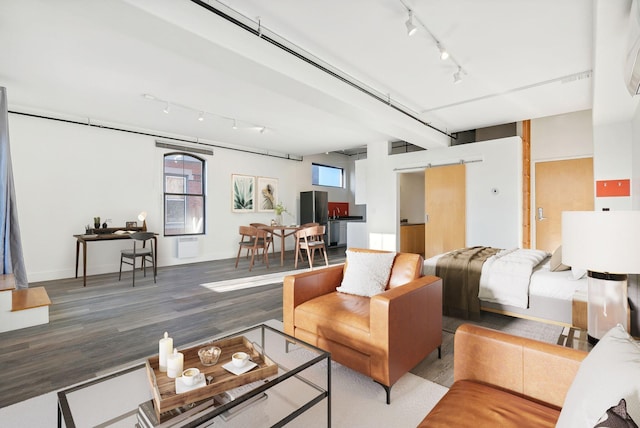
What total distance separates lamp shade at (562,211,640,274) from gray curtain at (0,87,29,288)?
5389 millimetres

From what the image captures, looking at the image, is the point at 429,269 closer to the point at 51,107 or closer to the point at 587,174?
the point at 587,174

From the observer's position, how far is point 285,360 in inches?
91.7

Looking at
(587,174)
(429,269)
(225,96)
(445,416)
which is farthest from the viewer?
(587,174)

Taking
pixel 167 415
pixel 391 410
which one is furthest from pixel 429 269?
pixel 167 415

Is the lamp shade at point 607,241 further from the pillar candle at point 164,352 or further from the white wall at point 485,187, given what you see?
the white wall at point 485,187

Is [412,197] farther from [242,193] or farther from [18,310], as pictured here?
[18,310]

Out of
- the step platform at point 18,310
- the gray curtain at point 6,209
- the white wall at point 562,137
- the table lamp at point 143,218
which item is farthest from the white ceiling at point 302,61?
the step platform at point 18,310

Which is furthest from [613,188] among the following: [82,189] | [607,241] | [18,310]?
[82,189]

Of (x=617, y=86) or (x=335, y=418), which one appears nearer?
(x=335, y=418)

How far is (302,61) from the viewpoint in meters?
3.22

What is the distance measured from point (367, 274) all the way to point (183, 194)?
5.53m

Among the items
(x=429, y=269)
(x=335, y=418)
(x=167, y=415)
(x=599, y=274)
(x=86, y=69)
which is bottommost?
(x=335, y=418)

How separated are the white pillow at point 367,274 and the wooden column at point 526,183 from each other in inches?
174

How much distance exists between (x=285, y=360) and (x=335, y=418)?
0.68 meters
